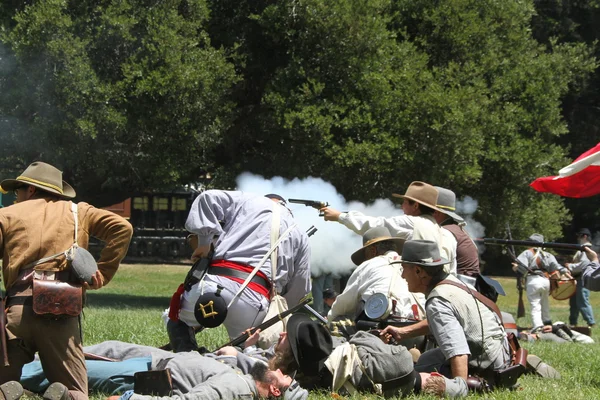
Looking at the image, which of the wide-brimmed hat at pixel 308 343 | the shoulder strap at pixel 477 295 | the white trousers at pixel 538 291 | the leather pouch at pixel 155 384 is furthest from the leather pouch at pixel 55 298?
the white trousers at pixel 538 291

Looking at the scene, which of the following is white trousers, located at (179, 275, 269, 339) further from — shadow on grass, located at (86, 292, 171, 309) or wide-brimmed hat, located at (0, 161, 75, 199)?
shadow on grass, located at (86, 292, 171, 309)

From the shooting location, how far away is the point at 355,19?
57.0ft

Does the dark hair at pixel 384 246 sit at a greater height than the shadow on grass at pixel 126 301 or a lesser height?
greater

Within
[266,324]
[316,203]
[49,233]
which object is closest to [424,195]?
[316,203]

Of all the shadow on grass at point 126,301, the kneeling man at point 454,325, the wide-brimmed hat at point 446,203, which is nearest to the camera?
the kneeling man at point 454,325

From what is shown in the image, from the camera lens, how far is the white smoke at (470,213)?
1941cm

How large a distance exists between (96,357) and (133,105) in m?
10.7

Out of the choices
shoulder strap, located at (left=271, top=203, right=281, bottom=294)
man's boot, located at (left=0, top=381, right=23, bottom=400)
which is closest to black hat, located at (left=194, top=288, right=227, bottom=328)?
shoulder strap, located at (left=271, top=203, right=281, bottom=294)

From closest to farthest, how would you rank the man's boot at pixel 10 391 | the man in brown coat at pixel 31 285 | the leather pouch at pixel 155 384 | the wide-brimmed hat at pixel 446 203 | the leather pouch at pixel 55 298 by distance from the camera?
1. the man's boot at pixel 10 391
2. the leather pouch at pixel 55 298
3. the man in brown coat at pixel 31 285
4. the leather pouch at pixel 155 384
5. the wide-brimmed hat at pixel 446 203

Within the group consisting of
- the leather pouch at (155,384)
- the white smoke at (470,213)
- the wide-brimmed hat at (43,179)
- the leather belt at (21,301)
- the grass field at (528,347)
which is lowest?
the white smoke at (470,213)

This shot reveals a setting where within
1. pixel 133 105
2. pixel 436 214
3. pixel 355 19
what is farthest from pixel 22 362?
pixel 355 19

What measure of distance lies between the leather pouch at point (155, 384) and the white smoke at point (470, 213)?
14291 mm

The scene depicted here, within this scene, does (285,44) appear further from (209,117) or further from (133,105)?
(133,105)

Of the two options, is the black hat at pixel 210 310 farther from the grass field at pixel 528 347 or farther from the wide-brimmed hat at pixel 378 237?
the wide-brimmed hat at pixel 378 237
